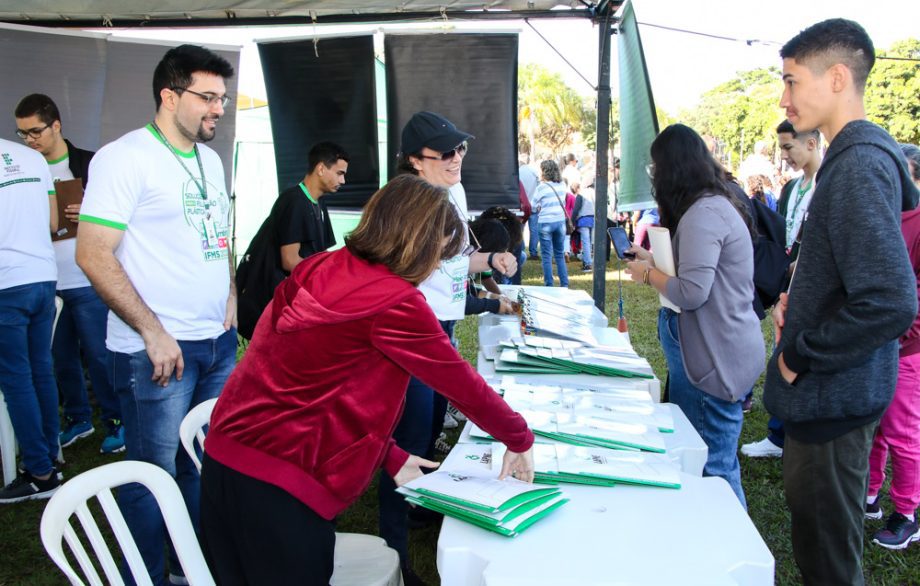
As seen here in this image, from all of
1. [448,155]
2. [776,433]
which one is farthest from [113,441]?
[776,433]

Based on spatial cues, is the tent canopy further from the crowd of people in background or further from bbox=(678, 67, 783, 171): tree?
bbox=(678, 67, 783, 171): tree

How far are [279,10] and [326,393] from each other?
3348mm

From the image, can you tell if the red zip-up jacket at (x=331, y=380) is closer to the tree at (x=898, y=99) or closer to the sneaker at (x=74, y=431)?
the sneaker at (x=74, y=431)

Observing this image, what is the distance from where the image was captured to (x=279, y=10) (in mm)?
3941

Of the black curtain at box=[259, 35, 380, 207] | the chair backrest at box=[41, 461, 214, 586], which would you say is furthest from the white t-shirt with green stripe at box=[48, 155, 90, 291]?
the chair backrest at box=[41, 461, 214, 586]

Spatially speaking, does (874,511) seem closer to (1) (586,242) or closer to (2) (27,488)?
(2) (27,488)

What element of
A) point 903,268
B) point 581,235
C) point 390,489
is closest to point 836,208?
point 903,268

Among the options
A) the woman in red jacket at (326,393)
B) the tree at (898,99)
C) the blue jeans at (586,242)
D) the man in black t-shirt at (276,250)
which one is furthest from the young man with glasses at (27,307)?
the tree at (898,99)

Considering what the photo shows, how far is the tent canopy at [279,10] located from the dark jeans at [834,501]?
2779 millimetres

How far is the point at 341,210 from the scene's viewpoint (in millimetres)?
4656

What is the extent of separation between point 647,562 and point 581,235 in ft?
31.7

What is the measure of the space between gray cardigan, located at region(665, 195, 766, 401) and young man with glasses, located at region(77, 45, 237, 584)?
4.90 ft

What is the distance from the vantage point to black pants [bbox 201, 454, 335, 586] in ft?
4.24

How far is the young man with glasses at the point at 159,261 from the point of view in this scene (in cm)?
183
